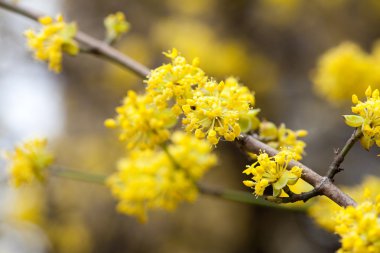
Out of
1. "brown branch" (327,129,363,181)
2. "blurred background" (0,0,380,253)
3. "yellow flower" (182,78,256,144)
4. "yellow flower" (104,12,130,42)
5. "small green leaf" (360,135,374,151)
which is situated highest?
"blurred background" (0,0,380,253)

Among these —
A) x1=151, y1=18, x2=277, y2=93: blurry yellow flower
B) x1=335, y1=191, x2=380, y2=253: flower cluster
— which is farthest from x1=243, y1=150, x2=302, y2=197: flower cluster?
x1=151, y1=18, x2=277, y2=93: blurry yellow flower

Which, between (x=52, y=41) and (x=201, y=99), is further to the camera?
(x=52, y=41)

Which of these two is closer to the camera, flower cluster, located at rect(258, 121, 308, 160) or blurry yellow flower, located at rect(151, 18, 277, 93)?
flower cluster, located at rect(258, 121, 308, 160)

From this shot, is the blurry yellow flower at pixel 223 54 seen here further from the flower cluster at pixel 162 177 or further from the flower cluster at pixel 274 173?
the flower cluster at pixel 274 173

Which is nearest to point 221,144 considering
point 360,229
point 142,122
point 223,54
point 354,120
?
point 223,54

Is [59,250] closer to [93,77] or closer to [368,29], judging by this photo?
[93,77]

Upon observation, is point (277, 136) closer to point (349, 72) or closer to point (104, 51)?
point (104, 51)

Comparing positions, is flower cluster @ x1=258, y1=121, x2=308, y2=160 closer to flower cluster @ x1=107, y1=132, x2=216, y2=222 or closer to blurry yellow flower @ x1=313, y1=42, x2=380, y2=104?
flower cluster @ x1=107, y1=132, x2=216, y2=222
